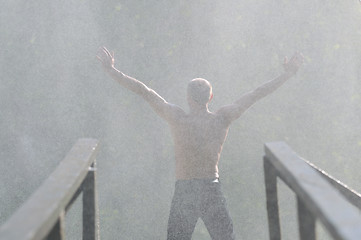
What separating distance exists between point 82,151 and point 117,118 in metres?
2.92

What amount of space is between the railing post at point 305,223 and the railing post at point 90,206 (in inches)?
36.9

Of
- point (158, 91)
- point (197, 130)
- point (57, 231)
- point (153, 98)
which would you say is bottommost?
point (57, 231)

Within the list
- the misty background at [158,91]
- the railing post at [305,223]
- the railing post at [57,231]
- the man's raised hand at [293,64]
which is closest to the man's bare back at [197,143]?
the man's raised hand at [293,64]

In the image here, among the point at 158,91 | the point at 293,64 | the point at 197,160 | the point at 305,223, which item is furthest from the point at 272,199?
the point at 158,91

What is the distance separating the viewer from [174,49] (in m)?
4.98

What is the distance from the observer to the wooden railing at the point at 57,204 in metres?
1.30

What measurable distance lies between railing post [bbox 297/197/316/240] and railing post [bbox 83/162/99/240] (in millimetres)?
938

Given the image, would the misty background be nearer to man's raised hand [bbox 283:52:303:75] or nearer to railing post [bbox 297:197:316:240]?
man's raised hand [bbox 283:52:303:75]

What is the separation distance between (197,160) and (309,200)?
1.77 m

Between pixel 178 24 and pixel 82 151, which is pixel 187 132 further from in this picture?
pixel 178 24

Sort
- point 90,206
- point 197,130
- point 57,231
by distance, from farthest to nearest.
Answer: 1. point 197,130
2. point 90,206
3. point 57,231

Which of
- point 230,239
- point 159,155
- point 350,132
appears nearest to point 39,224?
point 230,239

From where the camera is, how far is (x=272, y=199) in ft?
7.47

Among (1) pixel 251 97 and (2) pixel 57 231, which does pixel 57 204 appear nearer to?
(2) pixel 57 231
